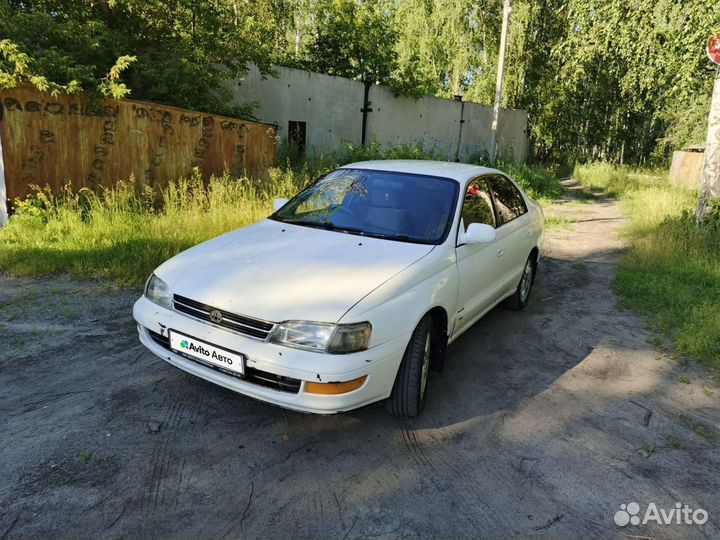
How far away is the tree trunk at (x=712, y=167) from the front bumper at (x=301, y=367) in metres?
7.27

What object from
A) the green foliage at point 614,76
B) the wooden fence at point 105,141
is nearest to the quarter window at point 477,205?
the wooden fence at point 105,141

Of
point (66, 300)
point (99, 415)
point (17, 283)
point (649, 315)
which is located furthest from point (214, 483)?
point (649, 315)

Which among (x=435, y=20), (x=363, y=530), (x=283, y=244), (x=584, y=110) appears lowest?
(x=363, y=530)

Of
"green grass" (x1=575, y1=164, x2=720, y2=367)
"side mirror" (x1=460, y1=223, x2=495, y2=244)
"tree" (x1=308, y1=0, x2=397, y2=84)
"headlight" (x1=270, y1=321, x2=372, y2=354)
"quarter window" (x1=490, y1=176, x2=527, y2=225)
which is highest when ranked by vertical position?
"tree" (x1=308, y1=0, x2=397, y2=84)

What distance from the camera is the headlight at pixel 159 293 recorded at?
313 cm

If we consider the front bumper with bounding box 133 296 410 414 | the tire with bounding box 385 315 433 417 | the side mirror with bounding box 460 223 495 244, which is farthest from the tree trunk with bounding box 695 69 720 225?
the front bumper with bounding box 133 296 410 414

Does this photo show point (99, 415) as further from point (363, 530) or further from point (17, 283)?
point (17, 283)

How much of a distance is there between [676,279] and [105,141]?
8.21 metres

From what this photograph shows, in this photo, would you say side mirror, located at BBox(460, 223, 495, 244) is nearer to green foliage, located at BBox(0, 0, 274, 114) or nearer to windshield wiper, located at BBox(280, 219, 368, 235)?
windshield wiper, located at BBox(280, 219, 368, 235)

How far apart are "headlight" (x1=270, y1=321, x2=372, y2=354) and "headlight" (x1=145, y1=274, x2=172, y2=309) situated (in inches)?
33.6

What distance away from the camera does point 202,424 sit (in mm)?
3074

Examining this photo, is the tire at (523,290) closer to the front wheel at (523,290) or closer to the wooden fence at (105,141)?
the front wheel at (523,290)

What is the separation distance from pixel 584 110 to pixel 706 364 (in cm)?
2721

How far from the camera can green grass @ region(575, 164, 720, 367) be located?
4.79m
